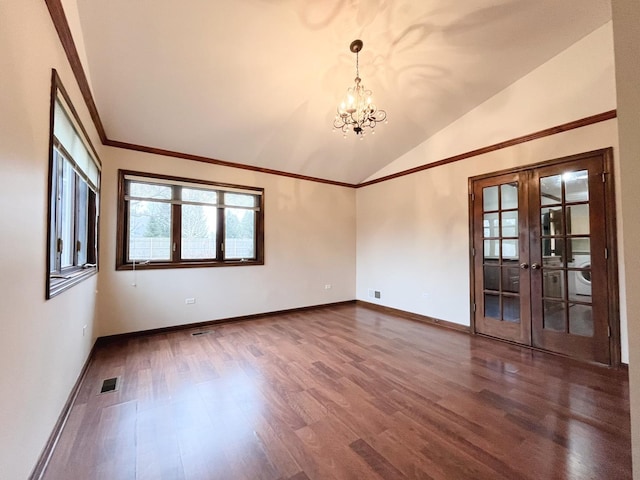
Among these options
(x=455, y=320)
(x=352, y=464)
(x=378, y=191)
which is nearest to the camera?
Answer: (x=352, y=464)

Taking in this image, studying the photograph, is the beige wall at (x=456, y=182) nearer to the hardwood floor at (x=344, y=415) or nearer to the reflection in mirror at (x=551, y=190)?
the reflection in mirror at (x=551, y=190)

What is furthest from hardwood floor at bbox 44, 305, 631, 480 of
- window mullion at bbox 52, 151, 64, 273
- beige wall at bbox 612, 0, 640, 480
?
window mullion at bbox 52, 151, 64, 273

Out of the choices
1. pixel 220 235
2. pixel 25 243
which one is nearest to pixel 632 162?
pixel 25 243

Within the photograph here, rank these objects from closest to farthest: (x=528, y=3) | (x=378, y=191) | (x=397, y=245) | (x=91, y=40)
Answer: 1. (x=91, y=40)
2. (x=528, y=3)
3. (x=397, y=245)
4. (x=378, y=191)

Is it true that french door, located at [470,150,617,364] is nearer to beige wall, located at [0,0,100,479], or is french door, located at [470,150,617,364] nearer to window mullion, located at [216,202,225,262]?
window mullion, located at [216,202,225,262]

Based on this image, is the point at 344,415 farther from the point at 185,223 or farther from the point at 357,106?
the point at 185,223

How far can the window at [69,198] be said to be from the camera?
1.75 meters

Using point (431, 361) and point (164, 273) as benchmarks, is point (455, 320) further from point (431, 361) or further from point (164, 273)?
point (164, 273)

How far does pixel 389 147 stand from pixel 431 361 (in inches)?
131

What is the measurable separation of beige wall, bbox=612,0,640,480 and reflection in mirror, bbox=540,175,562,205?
285 cm

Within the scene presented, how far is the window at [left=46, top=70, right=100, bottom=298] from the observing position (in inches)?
68.7

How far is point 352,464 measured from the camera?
153 cm

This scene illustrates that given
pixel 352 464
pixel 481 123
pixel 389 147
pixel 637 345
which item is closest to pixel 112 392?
pixel 352 464

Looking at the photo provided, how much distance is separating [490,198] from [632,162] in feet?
10.4
